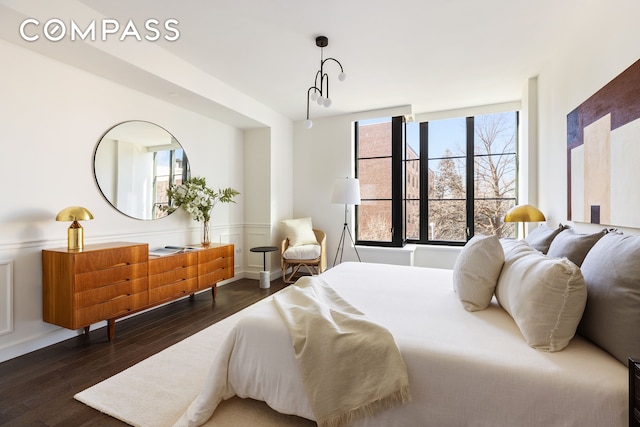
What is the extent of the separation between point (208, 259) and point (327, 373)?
270cm

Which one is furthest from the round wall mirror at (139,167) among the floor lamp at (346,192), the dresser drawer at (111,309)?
the floor lamp at (346,192)

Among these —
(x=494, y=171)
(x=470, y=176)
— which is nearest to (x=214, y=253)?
(x=470, y=176)

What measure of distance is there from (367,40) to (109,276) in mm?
3163

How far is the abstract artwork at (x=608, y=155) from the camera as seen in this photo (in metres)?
1.64

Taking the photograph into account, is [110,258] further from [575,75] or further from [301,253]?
[575,75]

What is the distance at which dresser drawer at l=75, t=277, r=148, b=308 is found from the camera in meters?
2.39

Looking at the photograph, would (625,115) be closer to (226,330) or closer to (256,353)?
(256,353)

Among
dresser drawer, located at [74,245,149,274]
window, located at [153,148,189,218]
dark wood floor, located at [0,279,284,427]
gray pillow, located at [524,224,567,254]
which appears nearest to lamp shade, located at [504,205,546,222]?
gray pillow, located at [524,224,567,254]

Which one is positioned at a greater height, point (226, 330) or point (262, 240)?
point (262, 240)

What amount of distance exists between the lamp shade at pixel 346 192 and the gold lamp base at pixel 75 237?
3032mm

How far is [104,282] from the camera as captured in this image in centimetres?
254

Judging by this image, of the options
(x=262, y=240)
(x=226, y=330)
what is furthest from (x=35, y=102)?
(x=262, y=240)

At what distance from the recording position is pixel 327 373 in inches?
53.2

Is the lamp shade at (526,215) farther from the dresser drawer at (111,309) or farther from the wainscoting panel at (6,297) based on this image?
the wainscoting panel at (6,297)
